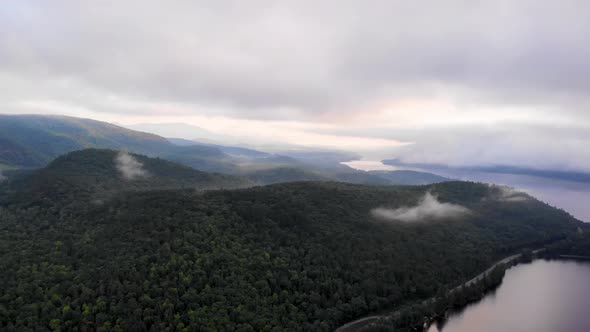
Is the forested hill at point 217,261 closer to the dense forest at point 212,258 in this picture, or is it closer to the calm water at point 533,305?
the dense forest at point 212,258

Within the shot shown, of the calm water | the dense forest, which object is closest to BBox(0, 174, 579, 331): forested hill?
the dense forest

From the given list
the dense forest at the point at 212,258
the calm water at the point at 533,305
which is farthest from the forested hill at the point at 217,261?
the calm water at the point at 533,305

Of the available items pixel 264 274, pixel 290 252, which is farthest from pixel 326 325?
pixel 290 252

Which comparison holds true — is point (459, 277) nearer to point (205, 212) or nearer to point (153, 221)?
point (205, 212)

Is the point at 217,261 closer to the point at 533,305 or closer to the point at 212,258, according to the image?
the point at 212,258

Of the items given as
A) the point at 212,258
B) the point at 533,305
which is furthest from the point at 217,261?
the point at 533,305

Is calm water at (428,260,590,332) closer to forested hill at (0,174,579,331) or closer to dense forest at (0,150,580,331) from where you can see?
dense forest at (0,150,580,331)
